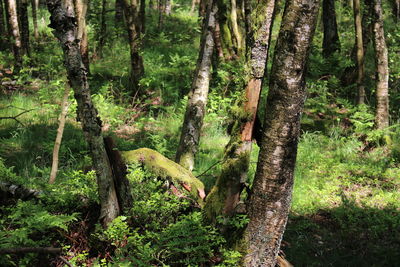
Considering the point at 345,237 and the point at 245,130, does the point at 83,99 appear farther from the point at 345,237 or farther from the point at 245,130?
the point at 345,237

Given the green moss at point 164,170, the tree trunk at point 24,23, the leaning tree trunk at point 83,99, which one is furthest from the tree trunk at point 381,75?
the tree trunk at point 24,23

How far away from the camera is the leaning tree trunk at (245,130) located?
3791 millimetres

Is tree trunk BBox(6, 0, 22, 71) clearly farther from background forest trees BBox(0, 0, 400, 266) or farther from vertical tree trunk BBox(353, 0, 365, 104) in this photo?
vertical tree trunk BBox(353, 0, 365, 104)

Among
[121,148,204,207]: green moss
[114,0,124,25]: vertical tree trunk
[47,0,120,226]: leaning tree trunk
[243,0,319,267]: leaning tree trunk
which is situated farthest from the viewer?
[114,0,124,25]: vertical tree trunk

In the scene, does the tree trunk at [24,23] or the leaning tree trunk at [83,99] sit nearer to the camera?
the leaning tree trunk at [83,99]

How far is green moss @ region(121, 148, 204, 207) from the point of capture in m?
4.85

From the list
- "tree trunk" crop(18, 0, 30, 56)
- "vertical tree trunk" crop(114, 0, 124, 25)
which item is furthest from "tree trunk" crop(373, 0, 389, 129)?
"vertical tree trunk" crop(114, 0, 124, 25)

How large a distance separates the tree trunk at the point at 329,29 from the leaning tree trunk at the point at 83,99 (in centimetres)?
1009

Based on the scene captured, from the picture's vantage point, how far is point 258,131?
409 centimetres

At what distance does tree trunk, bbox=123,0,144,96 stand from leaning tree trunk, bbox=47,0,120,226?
615cm

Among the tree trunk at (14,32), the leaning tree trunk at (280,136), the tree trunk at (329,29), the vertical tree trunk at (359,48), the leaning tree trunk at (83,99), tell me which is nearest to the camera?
the leaning tree trunk at (280,136)

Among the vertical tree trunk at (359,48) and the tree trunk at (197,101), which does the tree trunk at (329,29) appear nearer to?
the vertical tree trunk at (359,48)

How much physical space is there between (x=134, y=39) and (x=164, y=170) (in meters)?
5.89

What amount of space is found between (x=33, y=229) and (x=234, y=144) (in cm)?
234
